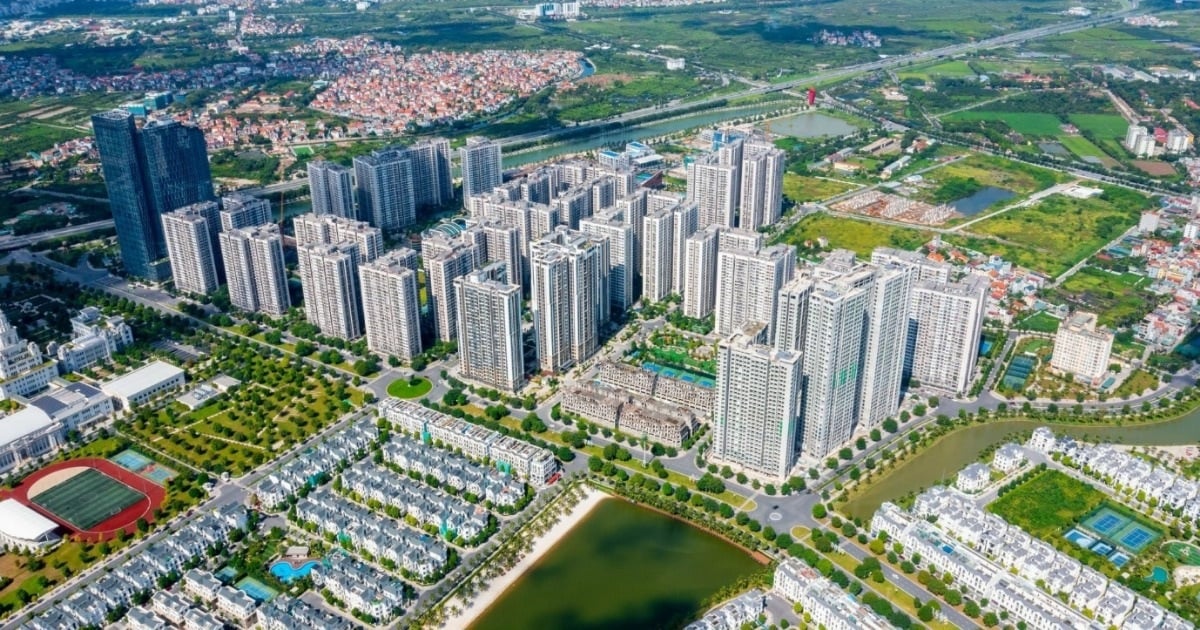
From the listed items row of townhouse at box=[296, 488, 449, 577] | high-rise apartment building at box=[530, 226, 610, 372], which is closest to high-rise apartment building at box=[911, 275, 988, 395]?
high-rise apartment building at box=[530, 226, 610, 372]

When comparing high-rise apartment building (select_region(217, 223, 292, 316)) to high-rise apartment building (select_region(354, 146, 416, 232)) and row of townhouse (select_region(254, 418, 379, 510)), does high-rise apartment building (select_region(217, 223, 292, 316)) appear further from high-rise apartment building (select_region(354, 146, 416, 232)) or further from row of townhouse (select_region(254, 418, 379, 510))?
row of townhouse (select_region(254, 418, 379, 510))

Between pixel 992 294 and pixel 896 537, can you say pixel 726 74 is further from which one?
pixel 896 537

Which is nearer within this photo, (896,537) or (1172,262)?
(896,537)

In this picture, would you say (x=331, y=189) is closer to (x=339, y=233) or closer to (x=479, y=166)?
(x=479, y=166)

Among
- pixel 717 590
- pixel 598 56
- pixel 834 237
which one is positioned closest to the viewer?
pixel 717 590

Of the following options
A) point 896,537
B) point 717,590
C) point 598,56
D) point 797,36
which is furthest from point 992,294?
point 797,36

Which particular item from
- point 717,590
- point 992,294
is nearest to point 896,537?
point 717,590

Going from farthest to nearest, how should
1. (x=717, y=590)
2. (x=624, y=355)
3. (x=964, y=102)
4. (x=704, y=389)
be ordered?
(x=964, y=102) → (x=624, y=355) → (x=704, y=389) → (x=717, y=590)
